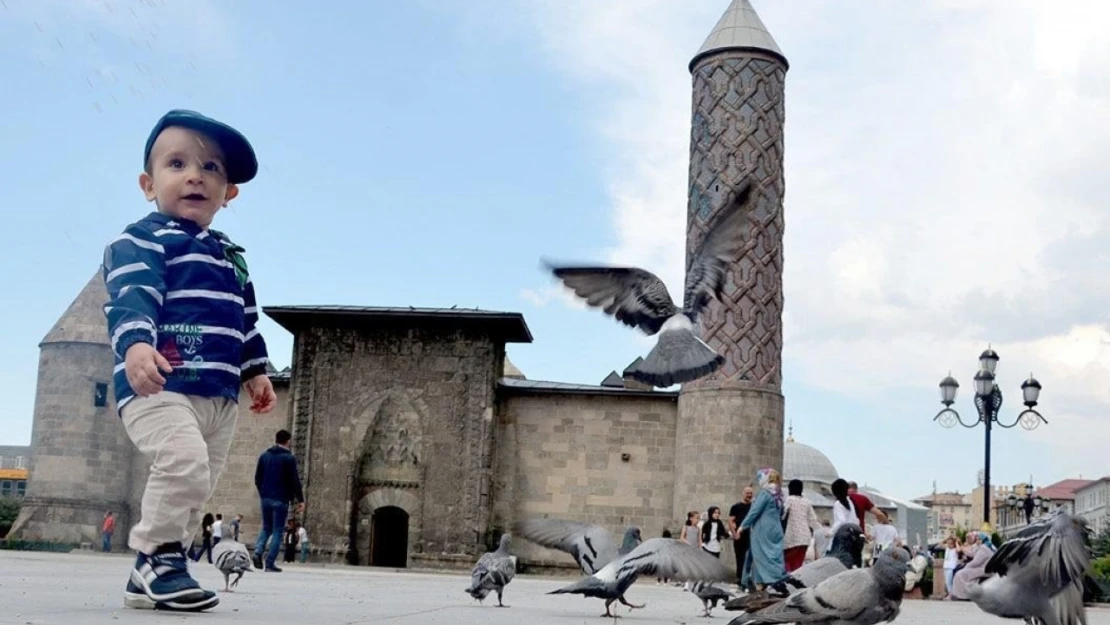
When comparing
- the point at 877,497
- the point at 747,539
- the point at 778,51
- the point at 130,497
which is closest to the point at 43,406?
the point at 130,497

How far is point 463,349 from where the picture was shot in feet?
81.0

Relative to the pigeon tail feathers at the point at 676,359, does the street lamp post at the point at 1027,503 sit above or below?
below

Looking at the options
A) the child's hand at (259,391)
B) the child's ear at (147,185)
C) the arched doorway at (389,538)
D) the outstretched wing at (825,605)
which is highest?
the child's ear at (147,185)

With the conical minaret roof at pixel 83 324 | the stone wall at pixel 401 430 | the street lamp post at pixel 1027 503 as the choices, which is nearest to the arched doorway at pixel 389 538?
the stone wall at pixel 401 430

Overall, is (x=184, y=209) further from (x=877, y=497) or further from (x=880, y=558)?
(x=877, y=497)

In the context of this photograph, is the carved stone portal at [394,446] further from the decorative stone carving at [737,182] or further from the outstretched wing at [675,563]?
the outstretched wing at [675,563]

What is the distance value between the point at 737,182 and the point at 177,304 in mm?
19409

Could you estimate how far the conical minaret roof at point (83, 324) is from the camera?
3166 centimetres

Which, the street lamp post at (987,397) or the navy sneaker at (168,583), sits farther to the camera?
the street lamp post at (987,397)

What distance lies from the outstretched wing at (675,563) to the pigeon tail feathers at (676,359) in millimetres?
1567

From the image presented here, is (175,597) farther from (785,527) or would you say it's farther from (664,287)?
(785,527)

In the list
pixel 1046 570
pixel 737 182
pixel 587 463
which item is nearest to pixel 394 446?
pixel 587 463

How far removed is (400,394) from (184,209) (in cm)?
1950

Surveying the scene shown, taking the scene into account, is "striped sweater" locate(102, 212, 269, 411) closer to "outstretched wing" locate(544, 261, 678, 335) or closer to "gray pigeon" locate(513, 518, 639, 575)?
"gray pigeon" locate(513, 518, 639, 575)
